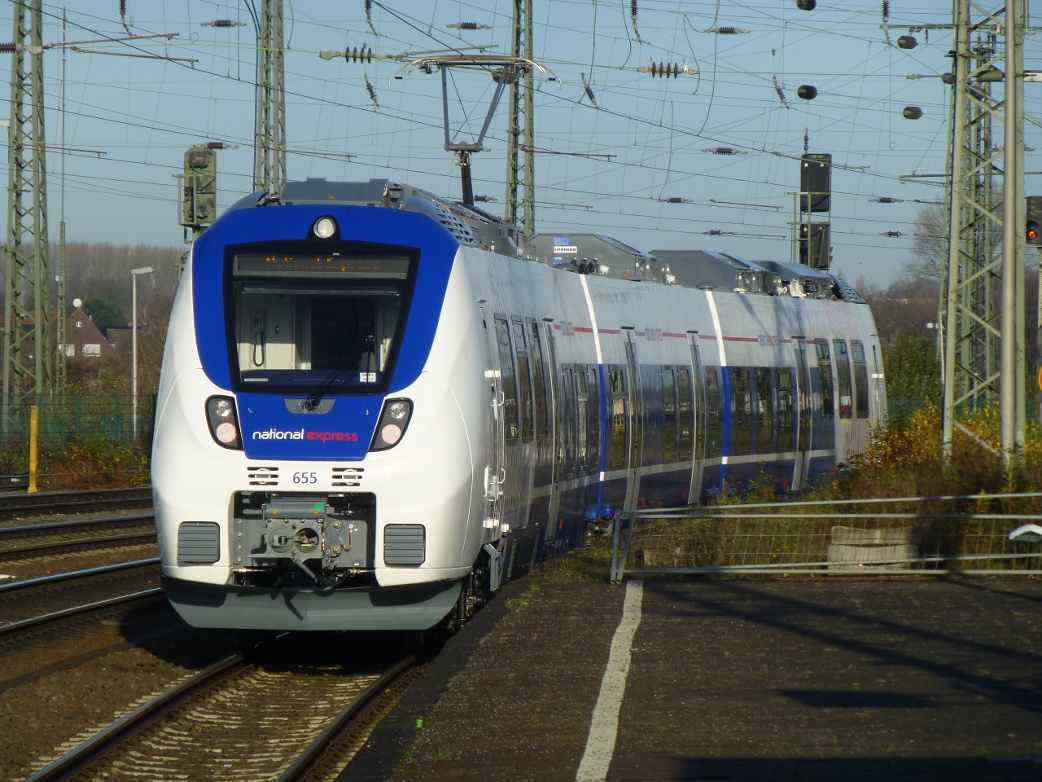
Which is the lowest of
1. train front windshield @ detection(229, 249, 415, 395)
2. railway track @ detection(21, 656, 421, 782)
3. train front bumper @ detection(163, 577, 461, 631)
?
railway track @ detection(21, 656, 421, 782)

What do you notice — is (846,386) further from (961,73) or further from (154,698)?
(154,698)

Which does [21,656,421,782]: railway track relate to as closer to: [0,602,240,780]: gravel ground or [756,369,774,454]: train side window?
[0,602,240,780]: gravel ground

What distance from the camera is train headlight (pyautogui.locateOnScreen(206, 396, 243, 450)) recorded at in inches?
377

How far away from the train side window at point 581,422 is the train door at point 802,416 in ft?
29.3

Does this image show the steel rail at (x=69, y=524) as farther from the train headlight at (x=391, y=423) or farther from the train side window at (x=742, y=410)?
the train headlight at (x=391, y=423)

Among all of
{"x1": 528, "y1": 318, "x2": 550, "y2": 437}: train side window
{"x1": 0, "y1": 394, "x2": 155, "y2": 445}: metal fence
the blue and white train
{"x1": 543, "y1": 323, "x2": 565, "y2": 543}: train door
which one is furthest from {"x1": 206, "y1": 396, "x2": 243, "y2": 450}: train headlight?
{"x1": 0, "y1": 394, "x2": 155, "y2": 445}: metal fence

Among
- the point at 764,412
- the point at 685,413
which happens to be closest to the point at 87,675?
the point at 685,413

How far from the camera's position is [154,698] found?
9227 millimetres

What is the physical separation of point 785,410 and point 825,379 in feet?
6.57

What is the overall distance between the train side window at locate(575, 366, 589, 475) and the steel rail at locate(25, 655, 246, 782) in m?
4.91

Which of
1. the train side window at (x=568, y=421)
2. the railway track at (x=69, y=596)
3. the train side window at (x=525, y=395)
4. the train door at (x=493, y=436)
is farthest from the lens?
the train side window at (x=568, y=421)

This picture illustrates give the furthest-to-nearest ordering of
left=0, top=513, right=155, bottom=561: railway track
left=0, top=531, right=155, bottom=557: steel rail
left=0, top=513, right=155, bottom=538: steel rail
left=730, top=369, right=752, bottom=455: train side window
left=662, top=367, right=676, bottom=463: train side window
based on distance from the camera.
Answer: left=730, top=369, right=752, bottom=455: train side window, left=0, top=513, right=155, bottom=538: steel rail, left=662, top=367, right=676, bottom=463: train side window, left=0, top=513, right=155, bottom=561: railway track, left=0, top=531, right=155, bottom=557: steel rail

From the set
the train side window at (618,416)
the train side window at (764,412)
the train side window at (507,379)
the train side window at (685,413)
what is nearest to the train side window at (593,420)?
the train side window at (618,416)

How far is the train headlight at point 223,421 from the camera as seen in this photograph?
9.59 meters
